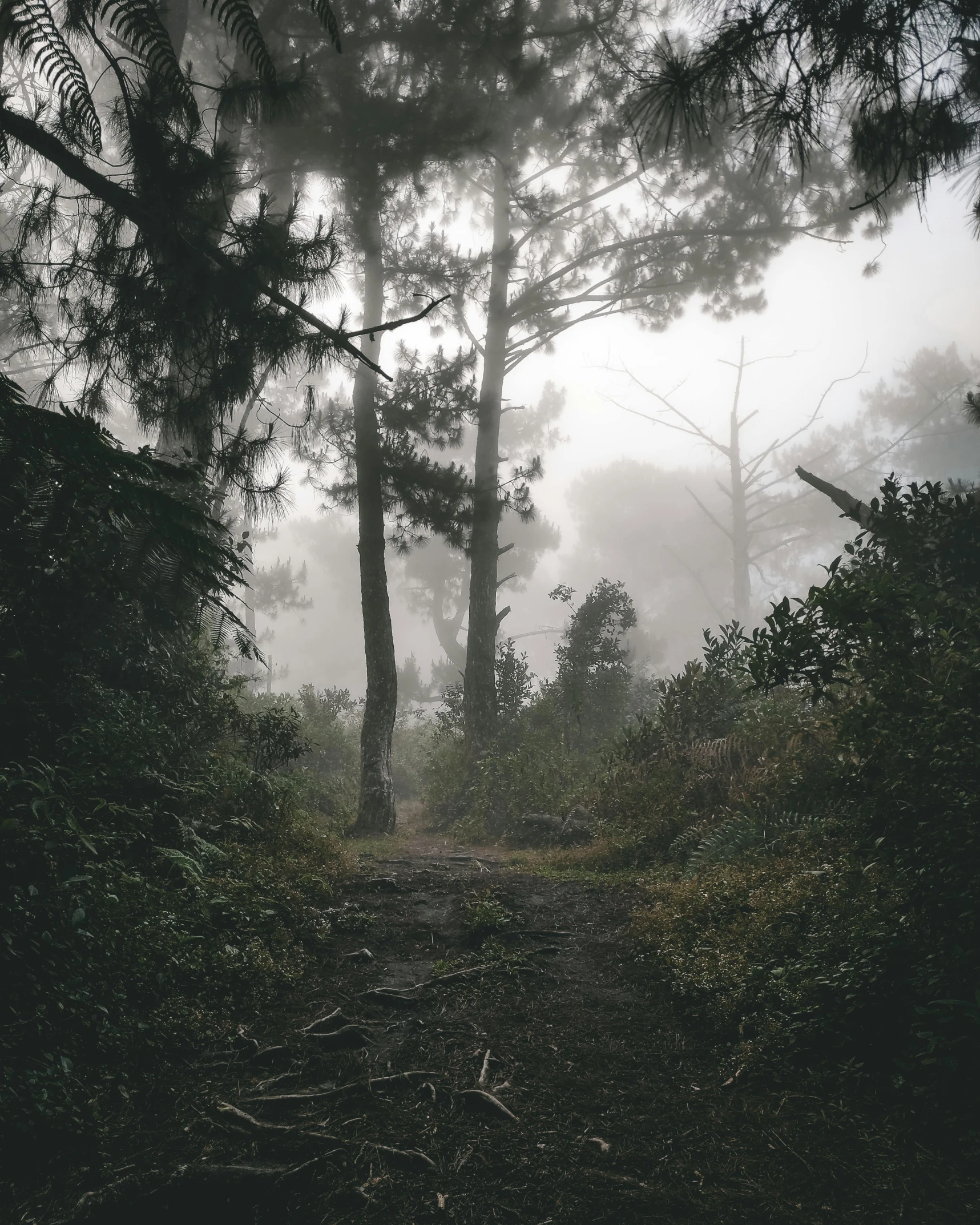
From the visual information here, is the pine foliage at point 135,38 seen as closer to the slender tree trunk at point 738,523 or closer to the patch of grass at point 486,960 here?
the patch of grass at point 486,960

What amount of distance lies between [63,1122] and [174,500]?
2095 millimetres

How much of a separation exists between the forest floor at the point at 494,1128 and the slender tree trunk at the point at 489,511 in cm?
841

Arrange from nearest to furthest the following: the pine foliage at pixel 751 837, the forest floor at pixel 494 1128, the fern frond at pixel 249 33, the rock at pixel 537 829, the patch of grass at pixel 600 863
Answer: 1. the forest floor at pixel 494 1128
2. the fern frond at pixel 249 33
3. the pine foliage at pixel 751 837
4. the patch of grass at pixel 600 863
5. the rock at pixel 537 829

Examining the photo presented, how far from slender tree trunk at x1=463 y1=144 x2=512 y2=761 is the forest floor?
27.6 feet

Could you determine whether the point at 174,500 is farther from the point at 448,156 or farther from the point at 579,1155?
the point at 448,156

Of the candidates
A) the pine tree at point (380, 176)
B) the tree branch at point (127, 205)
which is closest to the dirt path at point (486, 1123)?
the tree branch at point (127, 205)

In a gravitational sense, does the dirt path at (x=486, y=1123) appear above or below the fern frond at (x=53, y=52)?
below

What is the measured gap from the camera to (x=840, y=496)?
20.6ft

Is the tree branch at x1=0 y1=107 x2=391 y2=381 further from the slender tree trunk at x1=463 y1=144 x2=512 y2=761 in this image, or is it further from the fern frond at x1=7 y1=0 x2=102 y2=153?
the slender tree trunk at x1=463 y1=144 x2=512 y2=761

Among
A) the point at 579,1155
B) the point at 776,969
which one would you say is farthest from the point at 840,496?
the point at 579,1155

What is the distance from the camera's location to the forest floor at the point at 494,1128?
6.82 feet

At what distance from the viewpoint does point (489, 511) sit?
12.1 meters

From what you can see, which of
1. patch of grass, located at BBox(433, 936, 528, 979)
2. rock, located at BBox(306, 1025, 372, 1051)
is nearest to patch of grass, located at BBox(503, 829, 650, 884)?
patch of grass, located at BBox(433, 936, 528, 979)

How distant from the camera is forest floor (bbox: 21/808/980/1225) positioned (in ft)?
6.82
